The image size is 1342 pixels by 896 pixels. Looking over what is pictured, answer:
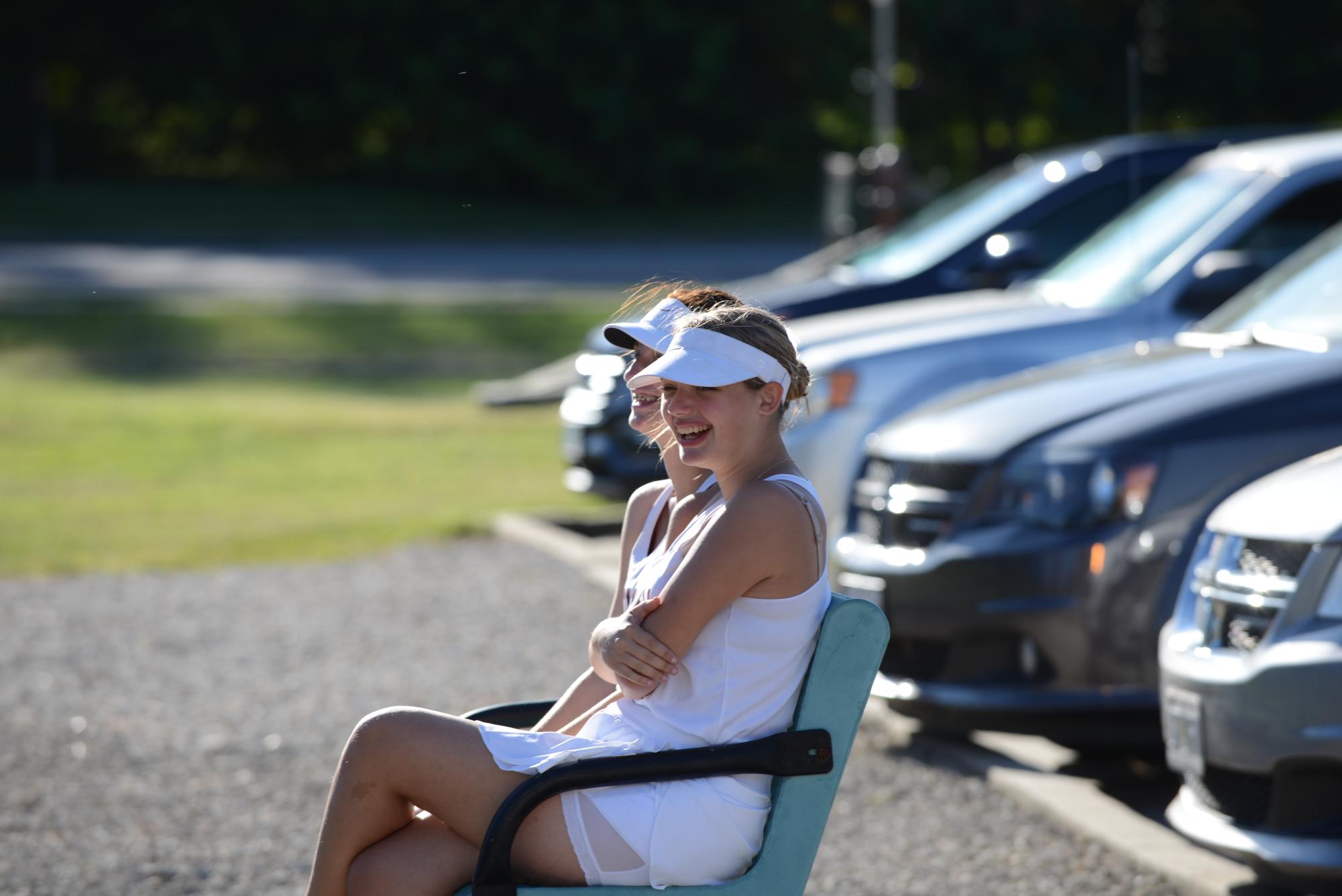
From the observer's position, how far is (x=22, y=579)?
30.8 ft

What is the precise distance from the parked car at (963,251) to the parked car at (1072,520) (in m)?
3.61

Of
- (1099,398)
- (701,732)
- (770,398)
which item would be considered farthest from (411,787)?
(1099,398)

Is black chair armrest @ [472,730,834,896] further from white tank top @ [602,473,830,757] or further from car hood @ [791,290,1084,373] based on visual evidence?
car hood @ [791,290,1084,373]

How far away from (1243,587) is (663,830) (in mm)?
1699

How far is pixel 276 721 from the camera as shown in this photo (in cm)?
645

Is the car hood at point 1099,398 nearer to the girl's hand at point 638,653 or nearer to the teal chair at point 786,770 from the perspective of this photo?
the teal chair at point 786,770

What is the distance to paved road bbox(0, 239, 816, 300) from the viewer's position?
2475 centimetres

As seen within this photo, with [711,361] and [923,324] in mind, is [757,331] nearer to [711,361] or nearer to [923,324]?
[711,361]

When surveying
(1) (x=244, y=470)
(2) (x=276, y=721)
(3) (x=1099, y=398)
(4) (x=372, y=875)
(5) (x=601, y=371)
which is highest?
(3) (x=1099, y=398)

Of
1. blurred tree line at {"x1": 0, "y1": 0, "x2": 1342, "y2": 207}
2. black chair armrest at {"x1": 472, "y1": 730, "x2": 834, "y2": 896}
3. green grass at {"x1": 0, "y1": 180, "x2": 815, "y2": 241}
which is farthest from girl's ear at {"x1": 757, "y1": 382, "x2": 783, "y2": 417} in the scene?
blurred tree line at {"x1": 0, "y1": 0, "x2": 1342, "y2": 207}

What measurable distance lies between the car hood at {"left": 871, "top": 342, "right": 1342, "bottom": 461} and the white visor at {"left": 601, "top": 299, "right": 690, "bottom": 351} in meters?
2.22

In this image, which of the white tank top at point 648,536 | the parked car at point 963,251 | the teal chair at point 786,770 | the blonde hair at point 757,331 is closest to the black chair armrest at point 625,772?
the teal chair at point 786,770

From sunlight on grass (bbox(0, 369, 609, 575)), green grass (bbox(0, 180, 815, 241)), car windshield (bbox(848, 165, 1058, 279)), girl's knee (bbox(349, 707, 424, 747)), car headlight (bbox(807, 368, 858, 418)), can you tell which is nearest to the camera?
girl's knee (bbox(349, 707, 424, 747))

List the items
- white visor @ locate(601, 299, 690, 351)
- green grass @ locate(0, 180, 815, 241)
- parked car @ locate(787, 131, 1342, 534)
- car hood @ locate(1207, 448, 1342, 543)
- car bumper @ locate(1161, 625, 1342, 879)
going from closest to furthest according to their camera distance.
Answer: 1. white visor @ locate(601, 299, 690, 351)
2. car bumper @ locate(1161, 625, 1342, 879)
3. car hood @ locate(1207, 448, 1342, 543)
4. parked car @ locate(787, 131, 1342, 534)
5. green grass @ locate(0, 180, 815, 241)
